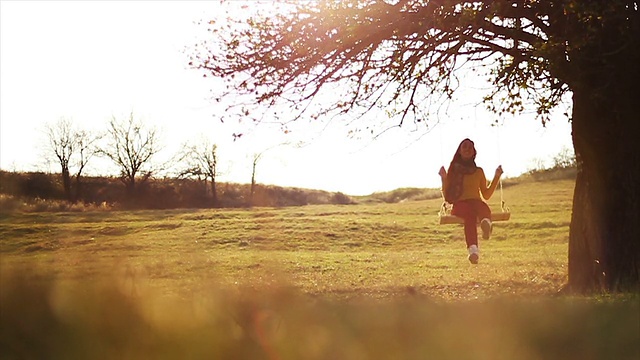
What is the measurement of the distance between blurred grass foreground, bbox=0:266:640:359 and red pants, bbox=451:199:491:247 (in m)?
6.13

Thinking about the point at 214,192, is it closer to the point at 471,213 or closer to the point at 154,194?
the point at 154,194

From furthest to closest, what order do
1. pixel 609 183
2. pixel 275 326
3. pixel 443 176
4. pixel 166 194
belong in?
pixel 166 194, pixel 443 176, pixel 609 183, pixel 275 326

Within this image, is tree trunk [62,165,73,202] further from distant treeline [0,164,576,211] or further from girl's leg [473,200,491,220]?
girl's leg [473,200,491,220]

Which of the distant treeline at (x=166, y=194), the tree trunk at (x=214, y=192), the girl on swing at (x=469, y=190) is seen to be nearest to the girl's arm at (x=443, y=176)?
the girl on swing at (x=469, y=190)

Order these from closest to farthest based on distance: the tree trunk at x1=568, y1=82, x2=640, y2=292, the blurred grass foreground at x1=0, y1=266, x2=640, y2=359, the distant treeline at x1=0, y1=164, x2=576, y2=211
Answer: the blurred grass foreground at x1=0, y1=266, x2=640, y2=359
the tree trunk at x1=568, y1=82, x2=640, y2=292
the distant treeline at x1=0, y1=164, x2=576, y2=211

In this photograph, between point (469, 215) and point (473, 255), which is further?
point (469, 215)

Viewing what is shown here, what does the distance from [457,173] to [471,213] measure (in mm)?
836

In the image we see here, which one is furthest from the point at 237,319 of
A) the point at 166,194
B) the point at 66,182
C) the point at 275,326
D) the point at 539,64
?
the point at 166,194

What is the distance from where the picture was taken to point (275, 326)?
600cm

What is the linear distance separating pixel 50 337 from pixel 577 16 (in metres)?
9.73

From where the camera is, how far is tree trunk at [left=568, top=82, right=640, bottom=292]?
40.5 feet

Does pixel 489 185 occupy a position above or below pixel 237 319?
above

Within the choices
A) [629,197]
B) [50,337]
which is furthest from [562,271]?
[50,337]

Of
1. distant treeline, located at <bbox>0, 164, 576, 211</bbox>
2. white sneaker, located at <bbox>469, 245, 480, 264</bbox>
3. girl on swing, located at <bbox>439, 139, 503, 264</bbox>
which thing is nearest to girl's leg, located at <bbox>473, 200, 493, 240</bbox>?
girl on swing, located at <bbox>439, 139, 503, 264</bbox>
